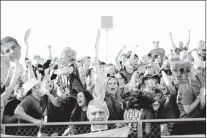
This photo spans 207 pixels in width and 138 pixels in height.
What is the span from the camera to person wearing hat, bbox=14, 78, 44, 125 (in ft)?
21.0

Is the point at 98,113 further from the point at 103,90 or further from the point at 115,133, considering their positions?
the point at 103,90

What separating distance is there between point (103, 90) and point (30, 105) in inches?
44.8

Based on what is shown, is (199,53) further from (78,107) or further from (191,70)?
(78,107)

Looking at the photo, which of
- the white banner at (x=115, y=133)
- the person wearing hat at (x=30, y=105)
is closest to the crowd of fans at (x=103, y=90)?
the person wearing hat at (x=30, y=105)

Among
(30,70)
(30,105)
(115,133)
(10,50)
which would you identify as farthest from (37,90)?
(115,133)

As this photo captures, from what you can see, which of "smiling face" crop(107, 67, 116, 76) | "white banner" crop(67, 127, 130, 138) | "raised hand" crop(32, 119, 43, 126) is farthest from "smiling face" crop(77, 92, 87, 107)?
"smiling face" crop(107, 67, 116, 76)

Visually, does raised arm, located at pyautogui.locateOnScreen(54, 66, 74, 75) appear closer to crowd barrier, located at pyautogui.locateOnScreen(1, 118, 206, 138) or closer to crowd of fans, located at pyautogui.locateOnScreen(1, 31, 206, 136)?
crowd of fans, located at pyautogui.locateOnScreen(1, 31, 206, 136)

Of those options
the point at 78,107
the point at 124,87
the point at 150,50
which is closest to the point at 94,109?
the point at 78,107

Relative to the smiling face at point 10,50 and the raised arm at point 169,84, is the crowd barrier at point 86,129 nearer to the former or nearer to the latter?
the raised arm at point 169,84

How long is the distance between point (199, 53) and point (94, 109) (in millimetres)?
2443

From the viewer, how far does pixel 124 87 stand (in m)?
7.29

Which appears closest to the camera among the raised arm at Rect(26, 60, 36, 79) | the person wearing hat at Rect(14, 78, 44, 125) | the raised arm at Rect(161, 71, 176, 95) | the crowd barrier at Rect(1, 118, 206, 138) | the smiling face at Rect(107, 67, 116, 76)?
the crowd barrier at Rect(1, 118, 206, 138)

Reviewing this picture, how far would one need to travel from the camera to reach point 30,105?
6.57m

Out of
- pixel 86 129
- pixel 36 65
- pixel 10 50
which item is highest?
pixel 10 50
